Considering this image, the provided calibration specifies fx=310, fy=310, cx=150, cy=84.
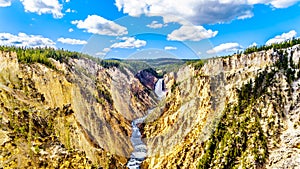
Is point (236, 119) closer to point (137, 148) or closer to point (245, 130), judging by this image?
point (245, 130)

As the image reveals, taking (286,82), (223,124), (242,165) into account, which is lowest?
(242,165)

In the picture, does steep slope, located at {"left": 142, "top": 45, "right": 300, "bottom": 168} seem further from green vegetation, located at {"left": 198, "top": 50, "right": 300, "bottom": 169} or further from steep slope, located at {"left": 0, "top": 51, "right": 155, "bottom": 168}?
steep slope, located at {"left": 0, "top": 51, "right": 155, "bottom": 168}

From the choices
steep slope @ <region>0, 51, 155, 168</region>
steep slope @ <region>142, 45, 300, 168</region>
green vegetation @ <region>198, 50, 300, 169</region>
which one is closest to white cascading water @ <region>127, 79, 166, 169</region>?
steep slope @ <region>0, 51, 155, 168</region>

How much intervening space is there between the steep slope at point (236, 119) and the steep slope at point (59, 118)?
5.60 meters

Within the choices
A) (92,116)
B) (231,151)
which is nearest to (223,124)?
(231,151)

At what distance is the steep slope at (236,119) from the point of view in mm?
29516

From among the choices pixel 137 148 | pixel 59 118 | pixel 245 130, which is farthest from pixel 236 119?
pixel 59 118

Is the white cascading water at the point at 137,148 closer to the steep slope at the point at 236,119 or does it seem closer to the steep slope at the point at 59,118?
the steep slope at the point at 59,118

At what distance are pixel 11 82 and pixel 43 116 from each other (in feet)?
18.5

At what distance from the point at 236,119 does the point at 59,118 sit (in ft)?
59.2

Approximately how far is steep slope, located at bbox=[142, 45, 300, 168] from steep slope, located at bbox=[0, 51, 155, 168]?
560 cm

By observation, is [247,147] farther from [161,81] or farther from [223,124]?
[161,81]

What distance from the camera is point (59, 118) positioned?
3003 cm

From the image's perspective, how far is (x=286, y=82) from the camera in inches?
1316
